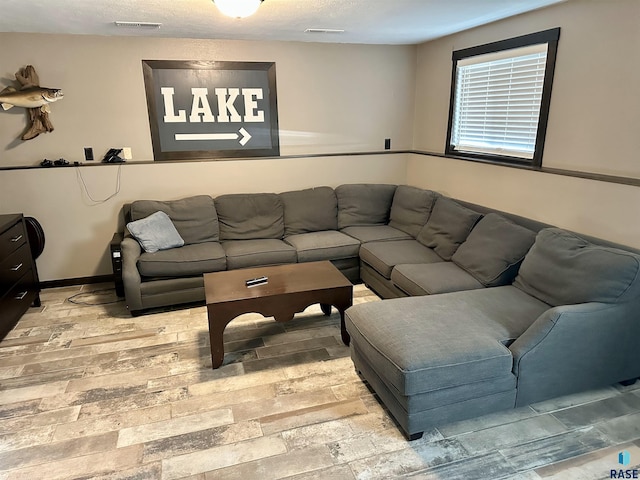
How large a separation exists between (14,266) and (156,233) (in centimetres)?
107

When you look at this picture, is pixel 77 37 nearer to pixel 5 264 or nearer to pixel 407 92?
pixel 5 264

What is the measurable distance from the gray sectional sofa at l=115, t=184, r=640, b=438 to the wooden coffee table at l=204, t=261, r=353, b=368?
0.38 meters

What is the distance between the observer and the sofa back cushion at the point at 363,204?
14.9 ft

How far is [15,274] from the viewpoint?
3396 mm

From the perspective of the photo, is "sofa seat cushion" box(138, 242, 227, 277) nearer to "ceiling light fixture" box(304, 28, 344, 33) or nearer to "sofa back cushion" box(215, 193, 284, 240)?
"sofa back cushion" box(215, 193, 284, 240)

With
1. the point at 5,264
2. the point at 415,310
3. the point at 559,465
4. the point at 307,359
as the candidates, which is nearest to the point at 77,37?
the point at 5,264

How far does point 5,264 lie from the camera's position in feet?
10.7

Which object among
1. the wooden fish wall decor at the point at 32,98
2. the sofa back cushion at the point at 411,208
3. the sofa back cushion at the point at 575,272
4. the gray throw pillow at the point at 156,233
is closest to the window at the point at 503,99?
the sofa back cushion at the point at 411,208

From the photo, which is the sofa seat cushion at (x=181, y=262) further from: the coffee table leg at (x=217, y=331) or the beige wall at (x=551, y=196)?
the beige wall at (x=551, y=196)

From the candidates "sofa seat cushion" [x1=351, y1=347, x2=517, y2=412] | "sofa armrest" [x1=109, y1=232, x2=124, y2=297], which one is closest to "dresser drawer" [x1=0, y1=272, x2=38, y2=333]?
"sofa armrest" [x1=109, y1=232, x2=124, y2=297]

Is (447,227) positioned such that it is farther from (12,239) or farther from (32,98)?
(32,98)

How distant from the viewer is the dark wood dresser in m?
3.19

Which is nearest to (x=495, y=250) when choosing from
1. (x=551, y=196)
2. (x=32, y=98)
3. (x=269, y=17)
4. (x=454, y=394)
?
(x=551, y=196)

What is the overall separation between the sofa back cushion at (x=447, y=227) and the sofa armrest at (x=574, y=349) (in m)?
1.31
